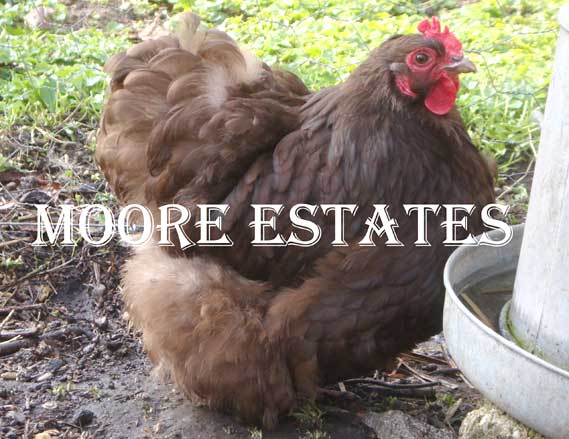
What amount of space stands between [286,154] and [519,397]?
1268mm

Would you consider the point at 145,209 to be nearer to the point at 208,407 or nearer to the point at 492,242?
the point at 208,407

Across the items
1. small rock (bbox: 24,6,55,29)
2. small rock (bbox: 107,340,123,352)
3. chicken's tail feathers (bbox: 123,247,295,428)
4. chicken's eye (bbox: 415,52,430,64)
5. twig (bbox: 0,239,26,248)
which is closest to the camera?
chicken's eye (bbox: 415,52,430,64)

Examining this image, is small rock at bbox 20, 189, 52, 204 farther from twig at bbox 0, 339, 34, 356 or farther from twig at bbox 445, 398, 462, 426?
twig at bbox 445, 398, 462, 426

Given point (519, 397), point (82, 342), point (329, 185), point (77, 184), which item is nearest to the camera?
point (519, 397)

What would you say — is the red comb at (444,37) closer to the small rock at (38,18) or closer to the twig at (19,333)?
the twig at (19,333)

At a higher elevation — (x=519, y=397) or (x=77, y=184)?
(x=77, y=184)

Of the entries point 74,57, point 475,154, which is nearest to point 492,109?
point 475,154

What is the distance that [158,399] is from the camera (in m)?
3.36

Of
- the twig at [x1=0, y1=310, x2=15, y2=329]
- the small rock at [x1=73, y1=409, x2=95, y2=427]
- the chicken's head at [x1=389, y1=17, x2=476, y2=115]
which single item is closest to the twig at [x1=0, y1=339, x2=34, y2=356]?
the twig at [x1=0, y1=310, x2=15, y2=329]

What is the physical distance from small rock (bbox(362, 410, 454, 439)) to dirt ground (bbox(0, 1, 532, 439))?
0.04m

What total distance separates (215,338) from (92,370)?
690 mm

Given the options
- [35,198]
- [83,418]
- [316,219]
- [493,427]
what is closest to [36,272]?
[35,198]

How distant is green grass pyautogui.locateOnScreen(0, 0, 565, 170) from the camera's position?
4754 millimetres

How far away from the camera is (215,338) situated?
120 inches
